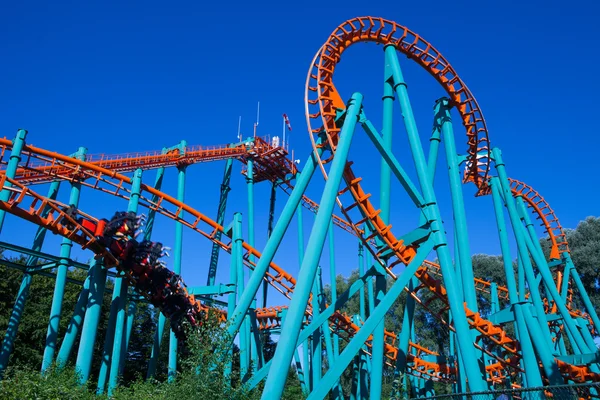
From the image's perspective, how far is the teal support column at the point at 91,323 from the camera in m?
9.27

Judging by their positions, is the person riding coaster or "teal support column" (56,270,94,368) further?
the person riding coaster

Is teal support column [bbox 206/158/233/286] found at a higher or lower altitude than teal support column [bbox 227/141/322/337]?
higher

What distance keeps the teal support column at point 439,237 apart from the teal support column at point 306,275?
137 centimetres

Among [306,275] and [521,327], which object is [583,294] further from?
[306,275]

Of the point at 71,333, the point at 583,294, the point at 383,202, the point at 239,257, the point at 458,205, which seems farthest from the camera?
the point at 583,294

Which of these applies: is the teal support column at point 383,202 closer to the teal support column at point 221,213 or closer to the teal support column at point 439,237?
the teal support column at point 439,237

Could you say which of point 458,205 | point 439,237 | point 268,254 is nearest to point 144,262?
point 268,254

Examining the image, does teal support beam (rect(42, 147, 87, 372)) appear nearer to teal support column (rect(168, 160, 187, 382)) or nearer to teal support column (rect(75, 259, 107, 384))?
teal support column (rect(75, 259, 107, 384))

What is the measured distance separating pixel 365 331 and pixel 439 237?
192cm

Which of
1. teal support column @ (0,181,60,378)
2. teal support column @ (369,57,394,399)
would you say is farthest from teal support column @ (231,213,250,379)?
teal support column @ (0,181,60,378)

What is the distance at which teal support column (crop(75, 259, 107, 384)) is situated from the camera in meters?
9.27

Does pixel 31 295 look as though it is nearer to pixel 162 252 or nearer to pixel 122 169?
pixel 122 169

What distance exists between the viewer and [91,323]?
959 centimetres

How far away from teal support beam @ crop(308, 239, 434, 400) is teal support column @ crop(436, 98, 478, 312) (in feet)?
5.30
